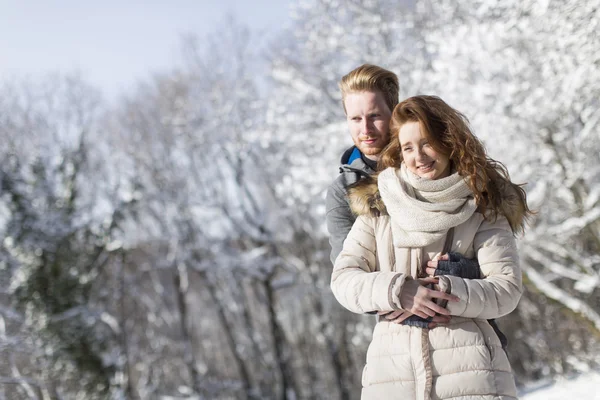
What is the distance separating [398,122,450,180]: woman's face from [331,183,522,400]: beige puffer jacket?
0.23m

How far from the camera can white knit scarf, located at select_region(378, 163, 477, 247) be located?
2.28 meters

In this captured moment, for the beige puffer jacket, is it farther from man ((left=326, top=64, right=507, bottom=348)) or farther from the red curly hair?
man ((left=326, top=64, right=507, bottom=348))

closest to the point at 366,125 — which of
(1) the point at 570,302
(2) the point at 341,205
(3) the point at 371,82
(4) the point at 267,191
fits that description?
(3) the point at 371,82

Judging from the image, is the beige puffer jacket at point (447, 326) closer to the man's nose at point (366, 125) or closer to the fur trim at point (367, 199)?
the fur trim at point (367, 199)

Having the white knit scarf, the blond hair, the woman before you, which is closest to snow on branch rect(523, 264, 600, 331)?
the blond hair

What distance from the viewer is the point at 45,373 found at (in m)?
13.5

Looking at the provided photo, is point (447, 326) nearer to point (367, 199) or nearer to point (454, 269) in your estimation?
point (454, 269)

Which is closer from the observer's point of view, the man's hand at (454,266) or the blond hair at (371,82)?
the man's hand at (454,266)

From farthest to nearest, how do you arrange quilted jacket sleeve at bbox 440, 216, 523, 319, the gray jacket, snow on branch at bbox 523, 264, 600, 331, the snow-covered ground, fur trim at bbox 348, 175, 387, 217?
snow on branch at bbox 523, 264, 600, 331 → the snow-covered ground → the gray jacket → fur trim at bbox 348, 175, 387, 217 → quilted jacket sleeve at bbox 440, 216, 523, 319

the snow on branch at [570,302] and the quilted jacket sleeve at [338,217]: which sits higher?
the quilted jacket sleeve at [338,217]

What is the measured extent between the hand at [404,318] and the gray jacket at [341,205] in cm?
48

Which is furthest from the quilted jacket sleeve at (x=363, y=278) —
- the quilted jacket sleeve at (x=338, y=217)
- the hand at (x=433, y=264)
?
the quilted jacket sleeve at (x=338, y=217)

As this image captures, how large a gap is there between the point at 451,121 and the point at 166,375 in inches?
1022

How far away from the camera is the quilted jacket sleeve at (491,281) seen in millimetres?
2193
